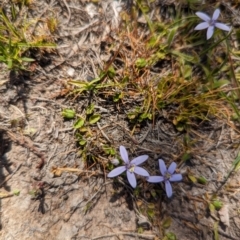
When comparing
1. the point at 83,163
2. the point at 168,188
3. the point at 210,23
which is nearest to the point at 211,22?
the point at 210,23

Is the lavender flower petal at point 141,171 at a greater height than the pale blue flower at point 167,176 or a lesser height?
greater

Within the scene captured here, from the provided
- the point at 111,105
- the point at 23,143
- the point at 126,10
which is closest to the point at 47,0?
the point at 126,10

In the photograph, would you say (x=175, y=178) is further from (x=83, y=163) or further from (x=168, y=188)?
(x=83, y=163)

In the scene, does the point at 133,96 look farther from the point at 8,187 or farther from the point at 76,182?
the point at 8,187

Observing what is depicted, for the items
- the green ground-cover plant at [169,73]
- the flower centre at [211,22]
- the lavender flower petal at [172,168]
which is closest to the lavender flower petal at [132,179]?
the lavender flower petal at [172,168]

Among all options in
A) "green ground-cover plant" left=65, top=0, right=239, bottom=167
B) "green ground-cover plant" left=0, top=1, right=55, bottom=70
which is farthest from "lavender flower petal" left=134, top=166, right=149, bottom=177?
"green ground-cover plant" left=0, top=1, right=55, bottom=70

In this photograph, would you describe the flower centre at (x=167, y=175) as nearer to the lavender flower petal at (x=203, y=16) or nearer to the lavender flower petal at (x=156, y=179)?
the lavender flower petal at (x=156, y=179)
